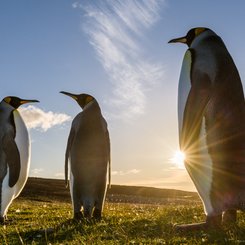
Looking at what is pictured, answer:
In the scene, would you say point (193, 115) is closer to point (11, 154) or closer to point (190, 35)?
point (190, 35)

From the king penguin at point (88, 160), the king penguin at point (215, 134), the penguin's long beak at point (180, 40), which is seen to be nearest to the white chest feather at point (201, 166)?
the king penguin at point (215, 134)

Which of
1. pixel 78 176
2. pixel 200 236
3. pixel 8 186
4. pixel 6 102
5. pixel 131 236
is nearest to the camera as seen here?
pixel 200 236

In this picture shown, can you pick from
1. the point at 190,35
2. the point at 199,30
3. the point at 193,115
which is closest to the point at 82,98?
the point at 190,35

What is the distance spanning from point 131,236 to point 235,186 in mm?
1895

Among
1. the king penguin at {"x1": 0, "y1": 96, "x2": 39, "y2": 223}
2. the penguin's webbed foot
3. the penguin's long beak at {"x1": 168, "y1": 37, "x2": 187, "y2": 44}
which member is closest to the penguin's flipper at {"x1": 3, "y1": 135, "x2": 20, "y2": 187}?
the king penguin at {"x1": 0, "y1": 96, "x2": 39, "y2": 223}

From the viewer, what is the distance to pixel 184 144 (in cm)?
749

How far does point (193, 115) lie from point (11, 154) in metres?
6.64

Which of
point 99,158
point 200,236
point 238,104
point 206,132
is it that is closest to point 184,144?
point 206,132

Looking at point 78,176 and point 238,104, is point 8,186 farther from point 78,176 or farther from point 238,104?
point 238,104

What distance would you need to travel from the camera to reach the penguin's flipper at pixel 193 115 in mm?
7180

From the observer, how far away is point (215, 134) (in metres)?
7.13

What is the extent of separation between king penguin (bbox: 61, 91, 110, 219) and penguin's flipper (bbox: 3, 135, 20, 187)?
200 cm

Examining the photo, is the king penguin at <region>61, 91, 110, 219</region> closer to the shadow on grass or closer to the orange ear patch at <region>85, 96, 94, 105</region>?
the orange ear patch at <region>85, 96, 94, 105</region>

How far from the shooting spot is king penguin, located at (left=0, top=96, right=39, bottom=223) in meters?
11.8
